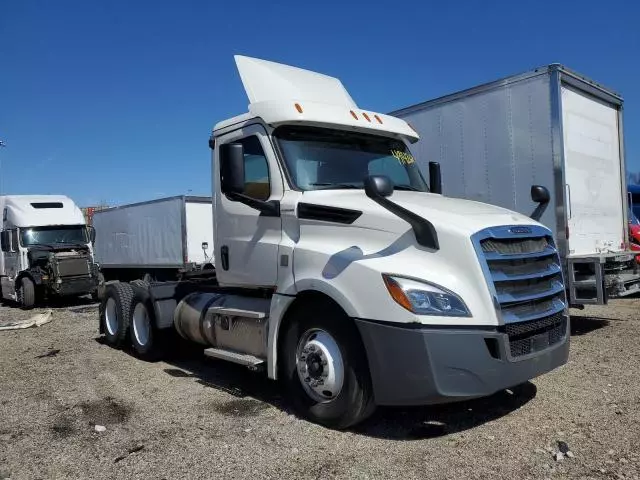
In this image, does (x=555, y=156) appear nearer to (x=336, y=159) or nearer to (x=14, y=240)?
(x=336, y=159)

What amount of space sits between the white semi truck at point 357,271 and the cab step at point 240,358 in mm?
16

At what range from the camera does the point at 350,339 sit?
14.2 ft

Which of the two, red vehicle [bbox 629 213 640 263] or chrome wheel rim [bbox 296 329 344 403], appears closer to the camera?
chrome wheel rim [bbox 296 329 344 403]

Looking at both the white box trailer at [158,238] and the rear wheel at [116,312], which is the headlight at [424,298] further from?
the white box trailer at [158,238]

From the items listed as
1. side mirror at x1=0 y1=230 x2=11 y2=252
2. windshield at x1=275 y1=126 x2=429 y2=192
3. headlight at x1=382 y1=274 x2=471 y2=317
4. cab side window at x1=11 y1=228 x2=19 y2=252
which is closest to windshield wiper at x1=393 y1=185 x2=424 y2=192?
windshield at x1=275 y1=126 x2=429 y2=192

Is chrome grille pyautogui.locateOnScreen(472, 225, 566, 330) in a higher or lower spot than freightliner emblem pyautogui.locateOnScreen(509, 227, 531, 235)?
lower

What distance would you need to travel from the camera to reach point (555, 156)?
7.67 meters

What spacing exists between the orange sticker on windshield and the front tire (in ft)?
6.57

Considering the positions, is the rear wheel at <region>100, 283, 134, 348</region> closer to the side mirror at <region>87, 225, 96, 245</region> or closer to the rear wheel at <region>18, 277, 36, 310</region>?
the rear wheel at <region>18, 277, 36, 310</region>

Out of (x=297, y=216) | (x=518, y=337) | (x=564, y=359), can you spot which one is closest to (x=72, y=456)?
(x=297, y=216)

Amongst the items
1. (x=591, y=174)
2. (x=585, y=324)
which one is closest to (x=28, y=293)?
(x=585, y=324)

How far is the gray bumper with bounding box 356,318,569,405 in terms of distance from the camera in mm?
3875

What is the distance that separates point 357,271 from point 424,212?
737 mm

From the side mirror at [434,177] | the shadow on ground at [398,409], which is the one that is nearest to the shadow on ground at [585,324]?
the shadow on ground at [398,409]
